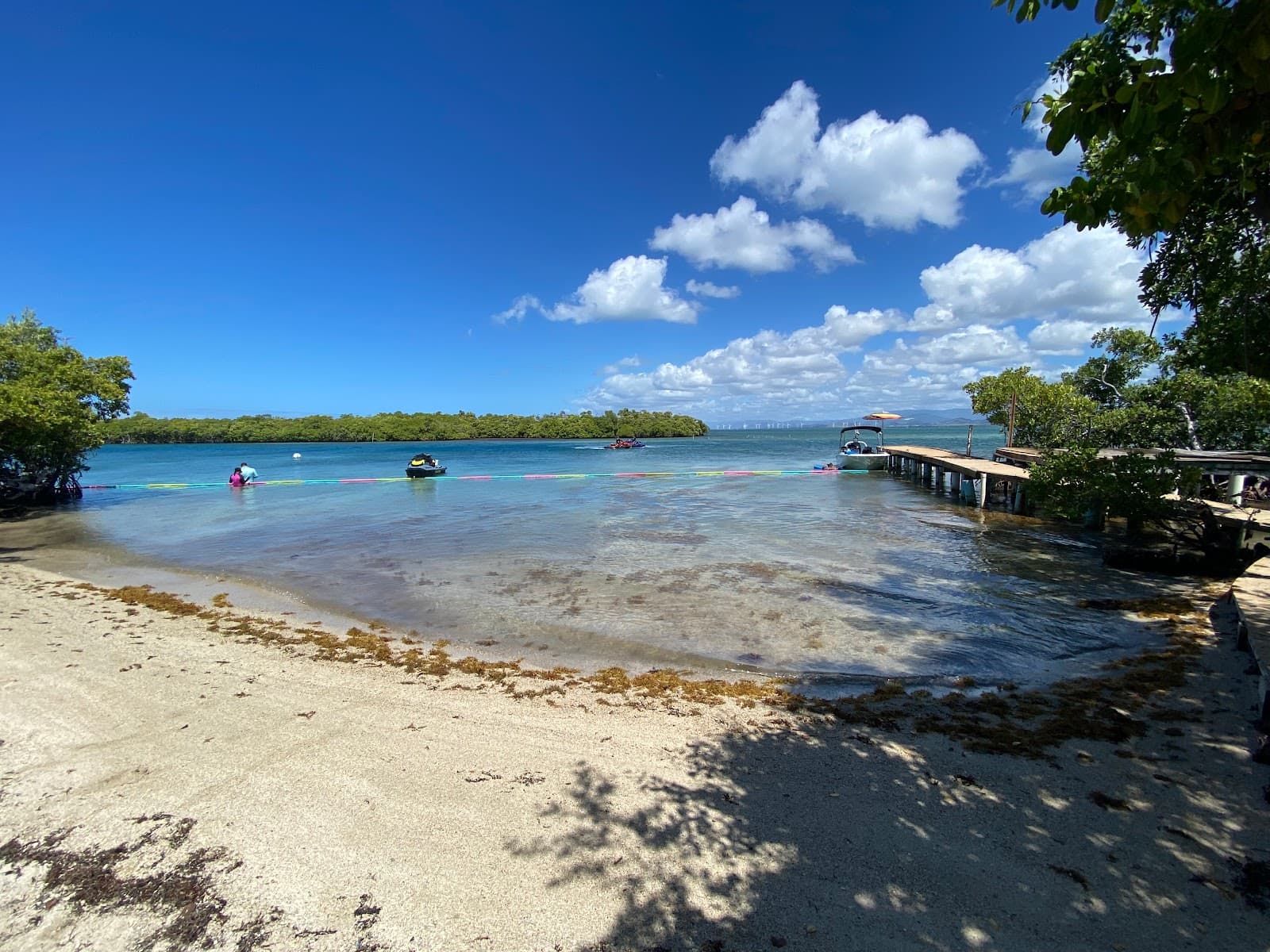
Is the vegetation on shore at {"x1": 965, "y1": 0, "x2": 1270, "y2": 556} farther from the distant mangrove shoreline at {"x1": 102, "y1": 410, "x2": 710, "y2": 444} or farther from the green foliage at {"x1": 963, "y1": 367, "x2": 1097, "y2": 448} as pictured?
the distant mangrove shoreline at {"x1": 102, "y1": 410, "x2": 710, "y2": 444}

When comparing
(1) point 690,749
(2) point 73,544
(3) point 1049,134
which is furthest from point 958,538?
(2) point 73,544

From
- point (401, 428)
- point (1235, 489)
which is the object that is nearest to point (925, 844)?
point (1235, 489)

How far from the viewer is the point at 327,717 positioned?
5277 millimetres

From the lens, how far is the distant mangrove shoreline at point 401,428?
13088 centimetres

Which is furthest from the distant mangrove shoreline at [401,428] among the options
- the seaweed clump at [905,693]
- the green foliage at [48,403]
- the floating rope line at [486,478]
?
the seaweed clump at [905,693]

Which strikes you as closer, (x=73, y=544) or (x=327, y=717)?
(x=327, y=717)

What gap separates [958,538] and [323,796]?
1626cm

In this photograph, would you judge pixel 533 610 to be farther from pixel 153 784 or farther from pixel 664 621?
pixel 153 784

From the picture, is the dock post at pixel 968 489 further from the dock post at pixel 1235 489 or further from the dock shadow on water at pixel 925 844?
the dock shadow on water at pixel 925 844

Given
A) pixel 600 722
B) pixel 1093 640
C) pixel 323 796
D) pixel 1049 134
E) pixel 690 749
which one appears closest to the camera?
pixel 1049 134

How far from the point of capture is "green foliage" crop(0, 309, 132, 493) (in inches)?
697

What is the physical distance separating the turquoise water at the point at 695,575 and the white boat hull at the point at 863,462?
1490 cm

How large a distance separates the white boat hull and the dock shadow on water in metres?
36.8

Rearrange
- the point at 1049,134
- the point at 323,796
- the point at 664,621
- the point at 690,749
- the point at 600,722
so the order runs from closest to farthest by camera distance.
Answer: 1. the point at 1049,134
2. the point at 323,796
3. the point at 690,749
4. the point at 600,722
5. the point at 664,621
